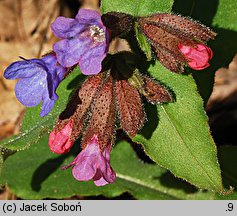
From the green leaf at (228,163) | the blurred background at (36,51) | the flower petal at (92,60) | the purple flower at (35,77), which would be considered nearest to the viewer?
the flower petal at (92,60)

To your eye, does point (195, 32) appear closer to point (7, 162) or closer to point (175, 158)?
point (175, 158)

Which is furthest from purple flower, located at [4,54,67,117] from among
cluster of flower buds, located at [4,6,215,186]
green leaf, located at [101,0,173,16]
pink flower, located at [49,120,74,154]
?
green leaf, located at [101,0,173,16]

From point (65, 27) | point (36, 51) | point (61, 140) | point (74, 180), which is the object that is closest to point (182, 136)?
point (61, 140)

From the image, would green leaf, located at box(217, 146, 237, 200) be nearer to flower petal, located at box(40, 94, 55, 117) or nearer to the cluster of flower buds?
the cluster of flower buds

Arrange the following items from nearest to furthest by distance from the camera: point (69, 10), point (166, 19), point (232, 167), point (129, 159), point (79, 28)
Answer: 1. point (79, 28)
2. point (166, 19)
3. point (232, 167)
4. point (129, 159)
5. point (69, 10)

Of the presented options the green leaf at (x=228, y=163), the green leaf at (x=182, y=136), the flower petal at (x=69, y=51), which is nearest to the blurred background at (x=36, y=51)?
the green leaf at (x=228, y=163)

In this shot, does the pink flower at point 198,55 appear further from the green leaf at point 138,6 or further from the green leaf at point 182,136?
the green leaf at point 138,6
